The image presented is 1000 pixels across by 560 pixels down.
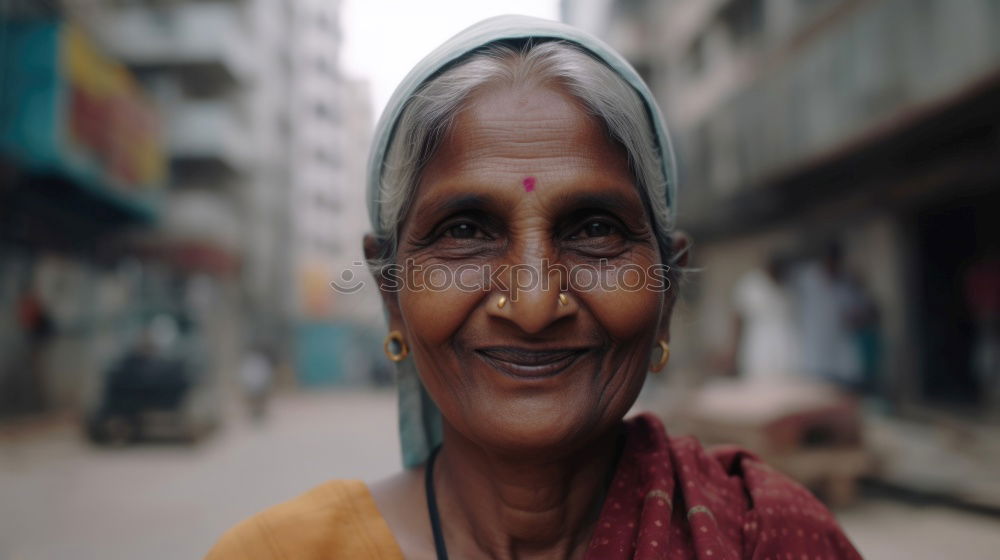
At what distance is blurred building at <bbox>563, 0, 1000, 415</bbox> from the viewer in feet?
22.8

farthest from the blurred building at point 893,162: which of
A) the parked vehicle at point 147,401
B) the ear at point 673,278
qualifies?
the parked vehicle at point 147,401

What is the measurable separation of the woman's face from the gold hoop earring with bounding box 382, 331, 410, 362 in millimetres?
165

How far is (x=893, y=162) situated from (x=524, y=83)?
866 centimetres

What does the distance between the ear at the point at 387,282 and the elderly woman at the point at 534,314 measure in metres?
0.02

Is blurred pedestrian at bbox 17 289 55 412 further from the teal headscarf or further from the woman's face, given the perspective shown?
the woman's face

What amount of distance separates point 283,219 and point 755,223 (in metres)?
26.4

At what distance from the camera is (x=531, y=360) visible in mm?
1360

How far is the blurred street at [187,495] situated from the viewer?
444 centimetres

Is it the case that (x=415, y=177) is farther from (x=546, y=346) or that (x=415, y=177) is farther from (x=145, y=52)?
(x=145, y=52)

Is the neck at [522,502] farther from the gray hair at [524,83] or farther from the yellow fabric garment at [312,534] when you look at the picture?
the gray hair at [524,83]

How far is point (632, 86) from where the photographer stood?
1480mm

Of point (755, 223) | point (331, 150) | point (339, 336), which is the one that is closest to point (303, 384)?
point (339, 336)

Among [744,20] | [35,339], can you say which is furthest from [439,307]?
[35,339]

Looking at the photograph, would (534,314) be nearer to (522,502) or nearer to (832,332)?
(522,502)
